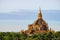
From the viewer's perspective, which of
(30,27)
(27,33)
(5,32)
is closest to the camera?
(5,32)

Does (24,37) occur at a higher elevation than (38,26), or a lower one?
higher

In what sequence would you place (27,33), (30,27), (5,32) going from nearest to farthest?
(5,32) < (27,33) < (30,27)

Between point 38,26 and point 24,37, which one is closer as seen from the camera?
point 24,37

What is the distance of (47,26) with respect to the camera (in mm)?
34000

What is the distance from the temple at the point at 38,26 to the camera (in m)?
33.7

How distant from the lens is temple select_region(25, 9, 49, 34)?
33.7 meters

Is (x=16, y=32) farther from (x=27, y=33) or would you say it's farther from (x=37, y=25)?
(x=37, y=25)

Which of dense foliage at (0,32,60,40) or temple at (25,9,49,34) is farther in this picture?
temple at (25,9,49,34)

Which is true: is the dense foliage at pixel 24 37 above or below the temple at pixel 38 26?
above

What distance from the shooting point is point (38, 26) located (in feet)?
114

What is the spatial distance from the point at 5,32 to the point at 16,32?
1.08m

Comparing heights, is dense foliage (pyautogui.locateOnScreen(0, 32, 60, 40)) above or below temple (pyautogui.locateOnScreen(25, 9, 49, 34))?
above

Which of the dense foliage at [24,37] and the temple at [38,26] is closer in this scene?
the dense foliage at [24,37]

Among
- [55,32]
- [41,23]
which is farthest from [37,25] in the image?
[55,32]
